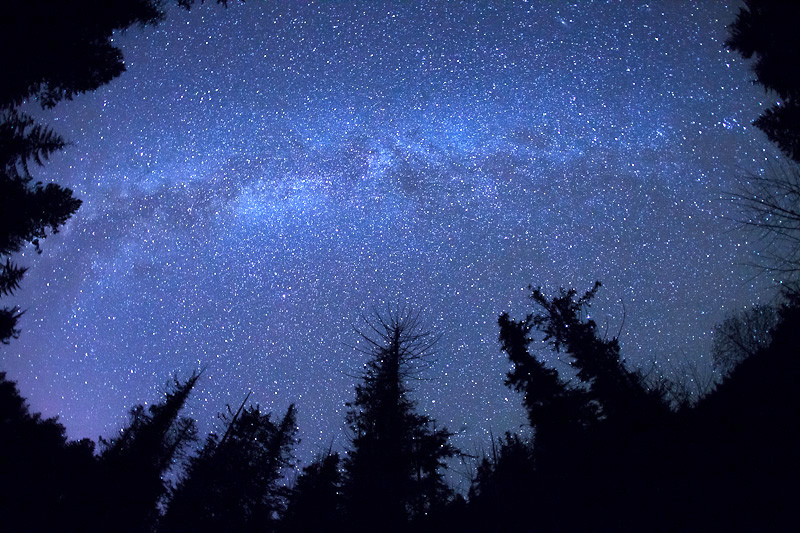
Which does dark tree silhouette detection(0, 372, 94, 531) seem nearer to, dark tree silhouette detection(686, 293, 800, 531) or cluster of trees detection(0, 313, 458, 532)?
cluster of trees detection(0, 313, 458, 532)

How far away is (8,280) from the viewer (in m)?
6.82

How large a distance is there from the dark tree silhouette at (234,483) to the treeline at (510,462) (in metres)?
0.09

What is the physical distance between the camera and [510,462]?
23.0 meters

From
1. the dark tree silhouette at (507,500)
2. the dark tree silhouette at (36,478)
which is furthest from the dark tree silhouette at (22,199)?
the dark tree silhouette at (507,500)

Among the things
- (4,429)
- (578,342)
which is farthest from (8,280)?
(578,342)

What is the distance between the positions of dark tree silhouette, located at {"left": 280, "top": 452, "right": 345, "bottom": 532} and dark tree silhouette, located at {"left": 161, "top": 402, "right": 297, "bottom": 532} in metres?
1.04

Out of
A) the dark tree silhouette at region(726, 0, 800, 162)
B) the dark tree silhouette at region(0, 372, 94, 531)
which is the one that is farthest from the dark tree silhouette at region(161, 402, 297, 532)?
the dark tree silhouette at region(726, 0, 800, 162)

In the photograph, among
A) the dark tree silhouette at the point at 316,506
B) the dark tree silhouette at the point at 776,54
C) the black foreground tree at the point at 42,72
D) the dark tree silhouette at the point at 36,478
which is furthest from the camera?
the dark tree silhouette at the point at 316,506

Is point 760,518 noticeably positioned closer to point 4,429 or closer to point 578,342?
point 578,342

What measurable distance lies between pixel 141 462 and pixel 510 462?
23089mm

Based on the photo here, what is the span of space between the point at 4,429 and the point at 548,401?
938 inches

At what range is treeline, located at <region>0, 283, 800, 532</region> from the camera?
6812 millimetres

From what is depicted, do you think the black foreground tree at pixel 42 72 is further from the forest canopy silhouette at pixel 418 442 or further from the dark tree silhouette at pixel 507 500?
the dark tree silhouette at pixel 507 500

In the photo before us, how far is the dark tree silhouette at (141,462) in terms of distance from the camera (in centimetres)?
1492
